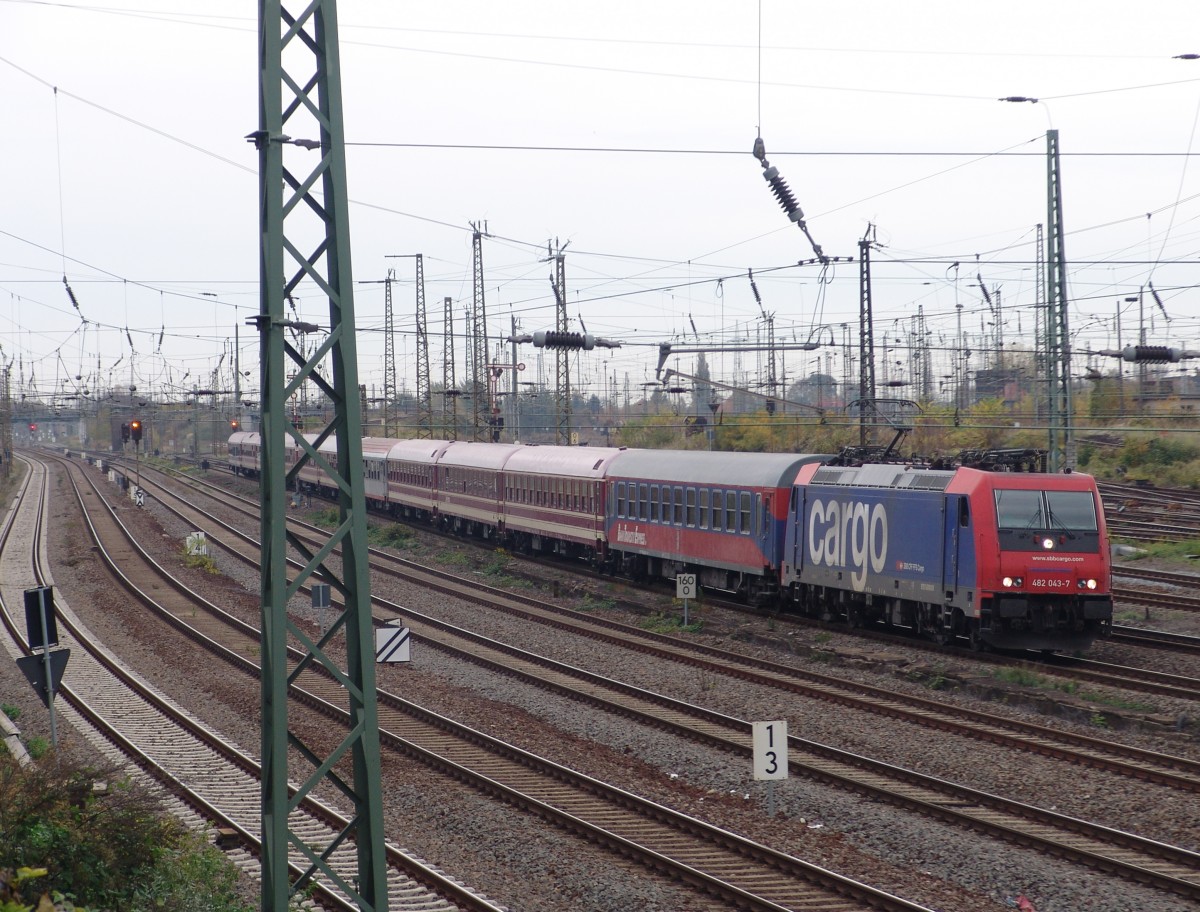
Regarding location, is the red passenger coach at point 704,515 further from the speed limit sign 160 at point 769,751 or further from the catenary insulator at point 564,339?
the speed limit sign 160 at point 769,751

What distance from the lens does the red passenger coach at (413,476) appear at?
157ft

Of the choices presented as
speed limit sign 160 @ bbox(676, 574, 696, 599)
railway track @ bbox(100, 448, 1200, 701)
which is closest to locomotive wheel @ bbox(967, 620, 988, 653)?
railway track @ bbox(100, 448, 1200, 701)

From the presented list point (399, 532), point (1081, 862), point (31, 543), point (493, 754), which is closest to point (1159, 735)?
point (1081, 862)

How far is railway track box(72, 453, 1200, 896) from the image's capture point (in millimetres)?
11500

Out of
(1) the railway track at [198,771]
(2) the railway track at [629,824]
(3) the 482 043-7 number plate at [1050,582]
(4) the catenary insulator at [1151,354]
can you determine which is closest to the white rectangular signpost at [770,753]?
(2) the railway track at [629,824]

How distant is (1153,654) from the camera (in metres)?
21.1

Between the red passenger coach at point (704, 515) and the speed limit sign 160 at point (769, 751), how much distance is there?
12699 millimetres

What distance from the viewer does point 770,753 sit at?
43.3 ft

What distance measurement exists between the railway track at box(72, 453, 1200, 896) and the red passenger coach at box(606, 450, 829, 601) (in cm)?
408

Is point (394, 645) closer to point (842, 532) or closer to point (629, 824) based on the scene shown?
point (629, 824)

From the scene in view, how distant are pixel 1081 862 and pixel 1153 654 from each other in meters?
11.0

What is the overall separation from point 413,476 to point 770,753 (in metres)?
37.7

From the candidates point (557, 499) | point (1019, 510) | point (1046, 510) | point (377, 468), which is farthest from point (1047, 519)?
point (377, 468)

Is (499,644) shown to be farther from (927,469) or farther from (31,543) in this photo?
(31,543)
